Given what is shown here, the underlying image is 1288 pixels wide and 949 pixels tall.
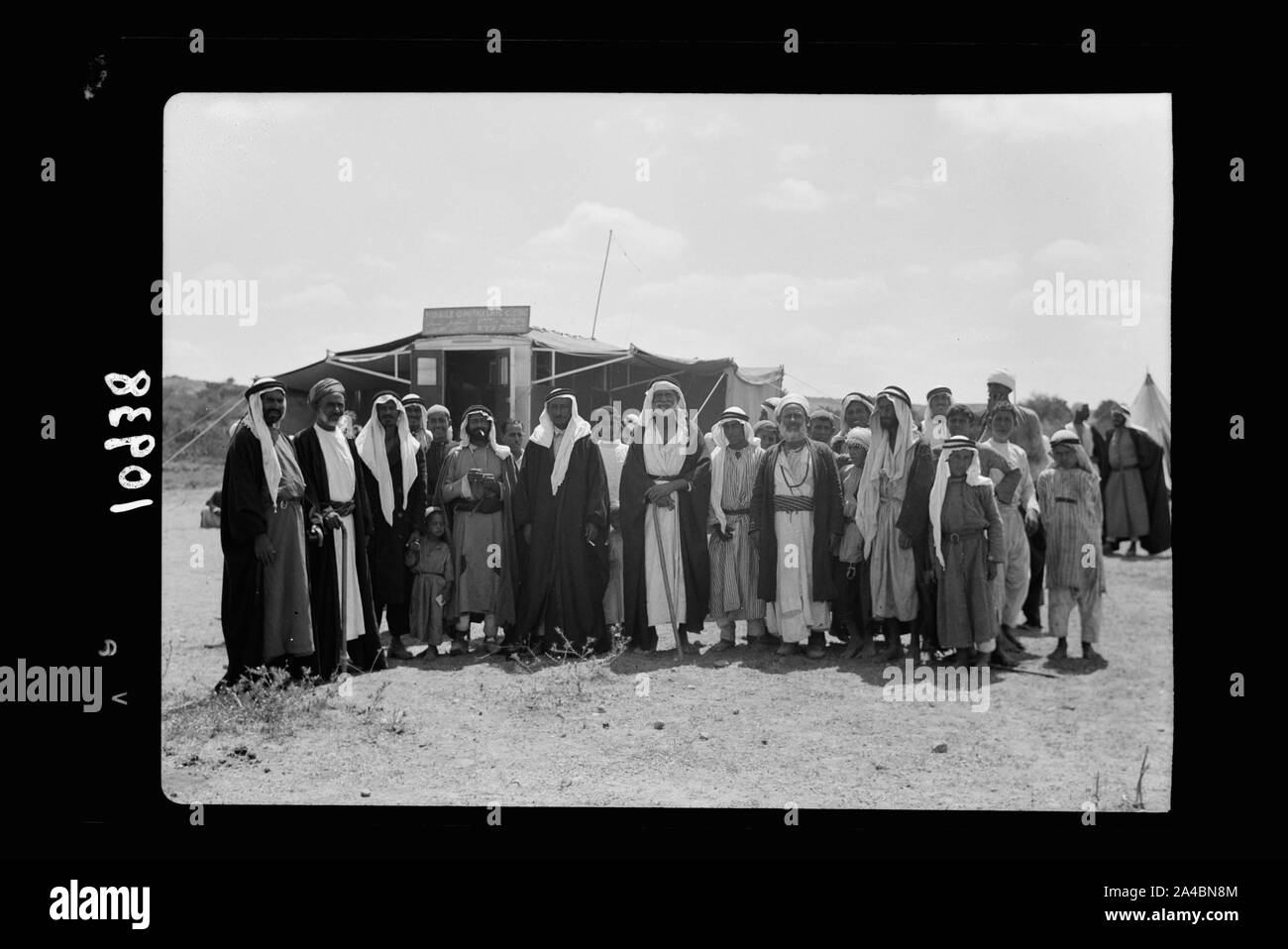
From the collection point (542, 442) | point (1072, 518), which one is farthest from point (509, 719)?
point (1072, 518)

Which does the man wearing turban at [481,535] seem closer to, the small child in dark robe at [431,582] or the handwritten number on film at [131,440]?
the small child in dark robe at [431,582]

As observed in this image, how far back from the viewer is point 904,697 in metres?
5.20

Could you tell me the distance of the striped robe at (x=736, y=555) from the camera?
6.35 meters

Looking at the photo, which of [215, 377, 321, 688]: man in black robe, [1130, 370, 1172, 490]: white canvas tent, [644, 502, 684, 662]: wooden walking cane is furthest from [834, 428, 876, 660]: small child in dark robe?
[1130, 370, 1172, 490]: white canvas tent

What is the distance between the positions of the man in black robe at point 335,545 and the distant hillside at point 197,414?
14.3 m

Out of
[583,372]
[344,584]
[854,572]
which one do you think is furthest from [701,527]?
[583,372]

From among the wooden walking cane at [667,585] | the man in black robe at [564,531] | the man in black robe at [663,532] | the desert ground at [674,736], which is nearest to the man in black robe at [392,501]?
the desert ground at [674,736]

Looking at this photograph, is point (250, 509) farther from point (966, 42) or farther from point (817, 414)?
point (966, 42)

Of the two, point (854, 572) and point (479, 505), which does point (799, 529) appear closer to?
point (854, 572)

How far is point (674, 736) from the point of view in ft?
15.3

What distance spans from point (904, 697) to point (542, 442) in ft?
8.95

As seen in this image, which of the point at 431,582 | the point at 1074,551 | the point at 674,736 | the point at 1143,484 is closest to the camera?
the point at 674,736

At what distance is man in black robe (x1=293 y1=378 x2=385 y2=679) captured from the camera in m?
5.59

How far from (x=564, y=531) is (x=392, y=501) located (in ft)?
3.64
